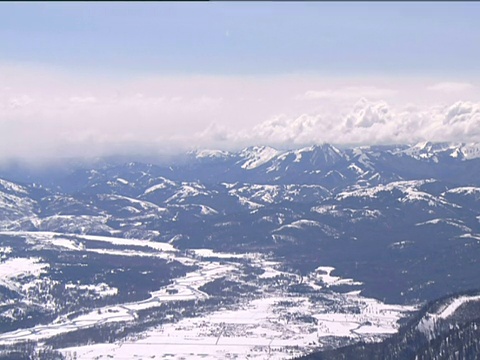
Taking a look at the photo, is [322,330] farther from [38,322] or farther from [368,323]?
[38,322]

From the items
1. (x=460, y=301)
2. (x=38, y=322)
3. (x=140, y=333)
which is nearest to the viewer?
(x=460, y=301)

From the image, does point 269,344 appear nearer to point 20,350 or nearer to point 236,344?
point 236,344

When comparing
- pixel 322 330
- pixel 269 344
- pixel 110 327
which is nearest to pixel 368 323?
pixel 322 330

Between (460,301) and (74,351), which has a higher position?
(460,301)

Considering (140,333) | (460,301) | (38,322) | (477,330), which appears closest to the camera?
(477,330)

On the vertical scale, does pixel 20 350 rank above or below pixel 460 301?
below

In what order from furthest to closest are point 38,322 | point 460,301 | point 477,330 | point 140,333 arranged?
point 38,322 < point 140,333 < point 460,301 < point 477,330

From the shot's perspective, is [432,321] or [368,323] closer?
[432,321]

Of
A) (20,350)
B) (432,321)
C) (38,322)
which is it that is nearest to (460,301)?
(432,321)

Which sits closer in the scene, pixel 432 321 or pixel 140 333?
pixel 432 321
